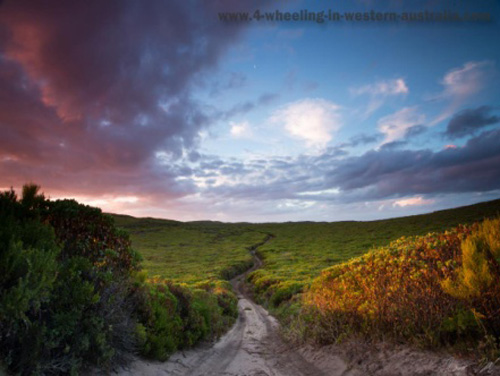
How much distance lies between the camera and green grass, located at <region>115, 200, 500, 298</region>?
3155 centimetres

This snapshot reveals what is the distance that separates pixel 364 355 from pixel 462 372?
2376 mm

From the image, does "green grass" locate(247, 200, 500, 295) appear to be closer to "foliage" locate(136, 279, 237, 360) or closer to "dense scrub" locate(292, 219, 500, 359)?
"foliage" locate(136, 279, 237, 360)

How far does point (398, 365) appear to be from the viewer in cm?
561

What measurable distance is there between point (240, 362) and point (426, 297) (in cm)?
526

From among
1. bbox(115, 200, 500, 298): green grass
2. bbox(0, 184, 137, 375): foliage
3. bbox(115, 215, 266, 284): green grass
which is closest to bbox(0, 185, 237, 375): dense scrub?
bbox(0, 184, 137, 375): foliage

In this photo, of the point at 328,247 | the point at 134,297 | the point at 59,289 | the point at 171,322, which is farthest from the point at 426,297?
the point at 328,247

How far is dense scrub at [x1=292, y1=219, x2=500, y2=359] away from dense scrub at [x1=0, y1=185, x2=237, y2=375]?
4601 millimetres

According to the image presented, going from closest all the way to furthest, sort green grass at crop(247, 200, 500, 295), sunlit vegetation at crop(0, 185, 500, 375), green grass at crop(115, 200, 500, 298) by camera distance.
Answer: sunlit vegetation at crop(0, 185, 500, 375) < green grass at crop(247, 200, 500, 295) < green grass at crop(115, 200, 500, 298)

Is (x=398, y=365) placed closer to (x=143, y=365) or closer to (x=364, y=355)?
(x=364, y=355)

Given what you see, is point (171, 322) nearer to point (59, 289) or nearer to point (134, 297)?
point (134, 297)

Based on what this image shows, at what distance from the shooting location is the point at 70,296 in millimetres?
4887

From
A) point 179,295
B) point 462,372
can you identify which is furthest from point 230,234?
point 462,372

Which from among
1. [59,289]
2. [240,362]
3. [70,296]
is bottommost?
[240,362]

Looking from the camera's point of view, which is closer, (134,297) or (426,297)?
(426,297)
